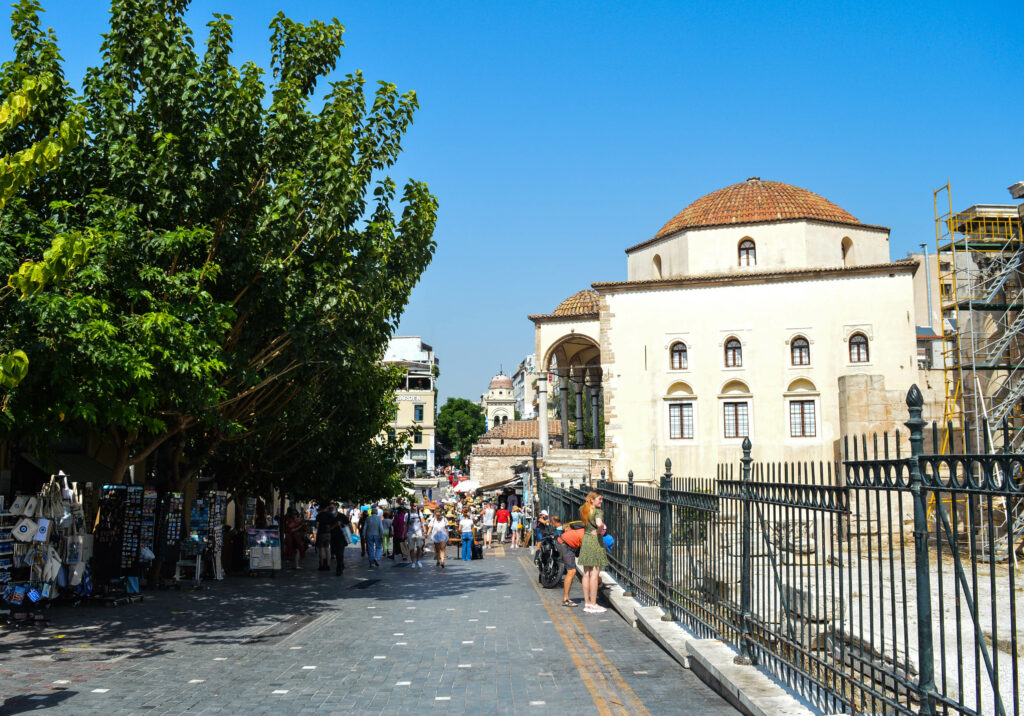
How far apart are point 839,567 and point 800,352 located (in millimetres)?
32982

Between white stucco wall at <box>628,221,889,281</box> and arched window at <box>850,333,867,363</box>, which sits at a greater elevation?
white stucco wall at <box>628,221,889,281</box>

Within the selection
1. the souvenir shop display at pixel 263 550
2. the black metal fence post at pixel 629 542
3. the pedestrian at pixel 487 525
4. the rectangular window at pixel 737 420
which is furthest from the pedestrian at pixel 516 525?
the black metal fence post at pixel 629 542

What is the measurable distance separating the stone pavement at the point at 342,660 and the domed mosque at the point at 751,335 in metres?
22.9

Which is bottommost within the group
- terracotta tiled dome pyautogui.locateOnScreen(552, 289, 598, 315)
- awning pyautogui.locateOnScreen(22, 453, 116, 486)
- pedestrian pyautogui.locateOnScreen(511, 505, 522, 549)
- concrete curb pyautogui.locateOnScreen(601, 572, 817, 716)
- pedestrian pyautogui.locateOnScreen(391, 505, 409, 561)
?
pedestrian pyautogui.locateOnScreen(511, 505, 522, 549)

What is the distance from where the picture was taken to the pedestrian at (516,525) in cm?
3085

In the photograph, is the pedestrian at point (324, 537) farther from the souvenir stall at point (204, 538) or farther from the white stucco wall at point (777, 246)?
the white stucco wall at point (777, 246)

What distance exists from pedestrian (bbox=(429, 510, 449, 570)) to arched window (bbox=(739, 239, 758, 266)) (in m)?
21.4

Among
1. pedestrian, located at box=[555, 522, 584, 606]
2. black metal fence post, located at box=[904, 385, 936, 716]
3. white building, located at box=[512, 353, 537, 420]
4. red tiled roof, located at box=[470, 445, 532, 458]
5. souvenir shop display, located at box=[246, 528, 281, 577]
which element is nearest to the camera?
black metal fence post, located at box=[904, 385, 936, 716]

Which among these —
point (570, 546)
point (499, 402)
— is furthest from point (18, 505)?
point (499, 402)

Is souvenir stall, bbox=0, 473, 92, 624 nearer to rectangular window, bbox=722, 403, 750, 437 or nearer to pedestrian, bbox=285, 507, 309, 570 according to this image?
pedestrian, bbox=285, 507, 309, 570

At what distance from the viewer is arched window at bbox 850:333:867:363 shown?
120 ft

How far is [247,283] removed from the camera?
1397 centimetres

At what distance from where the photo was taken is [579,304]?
1716 inches

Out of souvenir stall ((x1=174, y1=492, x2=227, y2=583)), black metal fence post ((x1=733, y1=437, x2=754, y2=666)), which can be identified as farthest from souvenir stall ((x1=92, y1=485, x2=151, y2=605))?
black metal fence post ((x1=733, y1=437, x2=754, y2=666))
